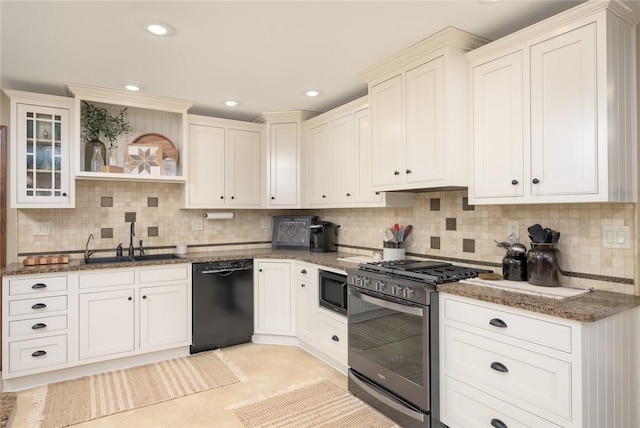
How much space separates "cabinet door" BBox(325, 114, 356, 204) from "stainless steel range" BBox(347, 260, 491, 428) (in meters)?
0.93

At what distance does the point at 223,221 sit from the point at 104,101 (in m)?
1.65

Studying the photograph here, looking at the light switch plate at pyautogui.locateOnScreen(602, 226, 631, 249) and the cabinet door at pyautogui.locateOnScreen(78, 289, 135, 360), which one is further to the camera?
the cabinet door at pyautogui.locateOnScreen(78, 289, 135, 360)

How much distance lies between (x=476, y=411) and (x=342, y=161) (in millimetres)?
2280

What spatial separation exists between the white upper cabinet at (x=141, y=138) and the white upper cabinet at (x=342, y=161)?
128 cm

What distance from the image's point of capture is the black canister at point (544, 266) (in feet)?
6.68

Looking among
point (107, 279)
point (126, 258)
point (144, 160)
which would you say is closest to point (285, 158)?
point (144, 160)

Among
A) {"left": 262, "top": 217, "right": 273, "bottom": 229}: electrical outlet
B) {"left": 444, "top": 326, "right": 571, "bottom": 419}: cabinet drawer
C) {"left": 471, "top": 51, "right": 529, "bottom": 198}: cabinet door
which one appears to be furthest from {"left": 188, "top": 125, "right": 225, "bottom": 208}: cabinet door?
{"left": 444, "top": 326, "right": 571, "bottom": 419}: cabinet drawer

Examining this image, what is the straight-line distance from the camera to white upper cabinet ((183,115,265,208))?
3.77m

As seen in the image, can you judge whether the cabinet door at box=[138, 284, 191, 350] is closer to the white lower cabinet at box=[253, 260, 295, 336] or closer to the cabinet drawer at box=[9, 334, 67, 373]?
the cabinet drawer at box=[9, 334, 67, 373]

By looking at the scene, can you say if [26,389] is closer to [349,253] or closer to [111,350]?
[111,350]

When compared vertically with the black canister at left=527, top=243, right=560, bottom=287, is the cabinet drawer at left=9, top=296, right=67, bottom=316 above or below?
below

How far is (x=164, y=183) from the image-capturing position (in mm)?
3865

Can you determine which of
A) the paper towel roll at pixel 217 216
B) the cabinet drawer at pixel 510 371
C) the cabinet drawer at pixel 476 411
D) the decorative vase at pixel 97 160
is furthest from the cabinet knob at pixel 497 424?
the decorative vase at pixel 97 160

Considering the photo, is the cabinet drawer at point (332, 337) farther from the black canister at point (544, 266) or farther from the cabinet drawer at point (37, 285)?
the cabinet drawer at point (37, 285)
